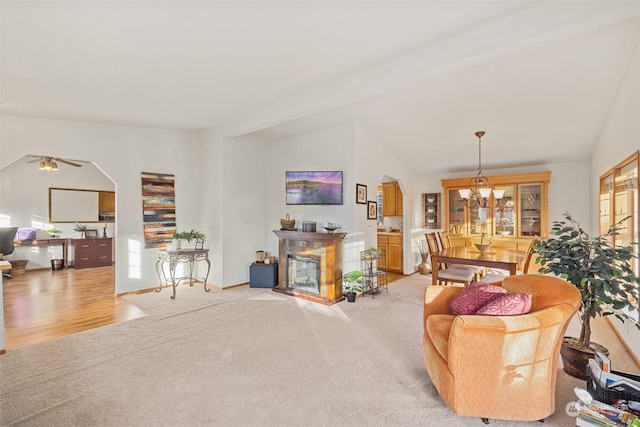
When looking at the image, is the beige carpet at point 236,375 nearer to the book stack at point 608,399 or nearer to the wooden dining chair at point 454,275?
the book stack at point 608,399

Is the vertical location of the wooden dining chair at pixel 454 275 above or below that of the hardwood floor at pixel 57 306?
above

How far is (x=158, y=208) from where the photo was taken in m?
5.01

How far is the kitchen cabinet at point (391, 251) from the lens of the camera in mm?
6223

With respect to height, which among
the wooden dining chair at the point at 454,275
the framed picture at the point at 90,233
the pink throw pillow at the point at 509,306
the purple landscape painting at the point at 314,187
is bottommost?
the wooden dining chair at the point at 454,275

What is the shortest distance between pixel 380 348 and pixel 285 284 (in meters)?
2.32

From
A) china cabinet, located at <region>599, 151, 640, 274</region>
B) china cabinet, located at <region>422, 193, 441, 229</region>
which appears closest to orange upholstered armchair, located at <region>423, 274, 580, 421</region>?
china cabinet, located at <region>599, 151, 640, 274</region>

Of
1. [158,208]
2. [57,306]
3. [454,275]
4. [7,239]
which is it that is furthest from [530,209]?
[7,239]

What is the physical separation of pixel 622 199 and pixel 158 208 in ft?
20.5

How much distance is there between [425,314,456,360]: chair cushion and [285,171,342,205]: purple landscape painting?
2652mm

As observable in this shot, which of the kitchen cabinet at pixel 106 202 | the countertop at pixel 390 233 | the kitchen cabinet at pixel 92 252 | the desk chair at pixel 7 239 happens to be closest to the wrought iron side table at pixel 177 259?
the kitchen cabinet at pixel 92 252

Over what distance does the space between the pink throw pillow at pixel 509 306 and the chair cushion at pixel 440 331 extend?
0.87 feet

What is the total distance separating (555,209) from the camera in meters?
5.32

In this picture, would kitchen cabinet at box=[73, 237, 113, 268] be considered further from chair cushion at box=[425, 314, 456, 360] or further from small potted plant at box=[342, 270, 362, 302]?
chair cushion at box=[425, 314, 456, 360]

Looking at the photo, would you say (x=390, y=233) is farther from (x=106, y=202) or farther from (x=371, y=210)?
(x=106, y=202)
